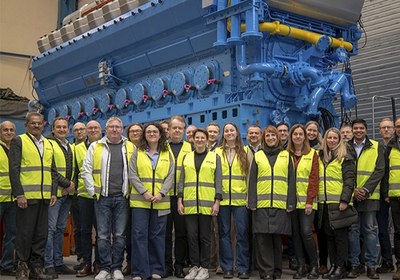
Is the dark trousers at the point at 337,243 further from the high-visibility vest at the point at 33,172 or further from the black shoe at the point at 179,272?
the high-visibility vest at the point at 33,172

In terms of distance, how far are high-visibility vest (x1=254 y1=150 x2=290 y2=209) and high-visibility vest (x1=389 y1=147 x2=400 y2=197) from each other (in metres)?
1.31

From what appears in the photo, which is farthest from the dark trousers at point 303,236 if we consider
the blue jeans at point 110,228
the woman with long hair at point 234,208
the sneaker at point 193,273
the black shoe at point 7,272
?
the black shoe at point 7,272

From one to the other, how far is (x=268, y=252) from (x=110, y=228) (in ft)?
→ 5.80

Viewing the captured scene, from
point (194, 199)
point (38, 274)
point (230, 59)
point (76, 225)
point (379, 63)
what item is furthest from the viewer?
point (379, 63)

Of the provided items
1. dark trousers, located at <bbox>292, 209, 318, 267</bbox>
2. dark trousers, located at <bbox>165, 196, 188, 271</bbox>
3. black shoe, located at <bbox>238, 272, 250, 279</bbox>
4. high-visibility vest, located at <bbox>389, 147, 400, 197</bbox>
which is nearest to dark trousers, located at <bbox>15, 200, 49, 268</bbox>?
dark trousers, located at <bbox>165, 196, 188, 271</bbox>

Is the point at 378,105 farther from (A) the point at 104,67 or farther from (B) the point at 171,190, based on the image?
(B) the point at 171,190

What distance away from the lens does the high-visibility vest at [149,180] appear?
536 centimetres

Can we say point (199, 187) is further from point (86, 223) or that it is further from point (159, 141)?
point (86, 223)

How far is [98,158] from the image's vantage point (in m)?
5.47

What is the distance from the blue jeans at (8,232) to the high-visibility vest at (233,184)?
2.49 meters

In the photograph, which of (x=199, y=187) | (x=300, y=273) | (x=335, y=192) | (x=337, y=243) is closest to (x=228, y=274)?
(x=300, y=273)

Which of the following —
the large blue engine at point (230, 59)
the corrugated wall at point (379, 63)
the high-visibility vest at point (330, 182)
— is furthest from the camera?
the corrugated wall at point (379, 63)

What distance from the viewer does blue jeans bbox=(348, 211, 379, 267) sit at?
570 centimetres

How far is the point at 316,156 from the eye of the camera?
5598 mm
